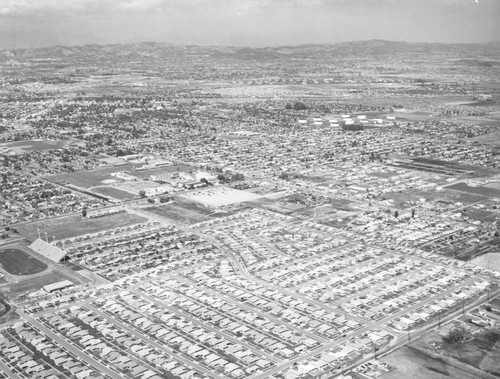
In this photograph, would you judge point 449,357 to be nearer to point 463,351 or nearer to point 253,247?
point 463,351

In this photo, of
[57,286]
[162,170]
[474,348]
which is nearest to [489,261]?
[474,348]

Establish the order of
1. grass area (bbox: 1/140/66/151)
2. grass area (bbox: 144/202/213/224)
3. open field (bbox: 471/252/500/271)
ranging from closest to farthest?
open field (bbox: 471/252/500/271) < grass area (bbox: 144/202/213/224) < grass area (bbox: 1/140/66/151)

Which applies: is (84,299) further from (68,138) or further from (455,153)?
(68,138)

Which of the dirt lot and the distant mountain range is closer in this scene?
the dirt lot

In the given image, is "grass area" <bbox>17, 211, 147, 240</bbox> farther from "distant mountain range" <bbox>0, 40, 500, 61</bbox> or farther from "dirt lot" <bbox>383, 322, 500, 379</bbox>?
"distant mountain range" <bbox>0, 40, 500, 61</bbox>

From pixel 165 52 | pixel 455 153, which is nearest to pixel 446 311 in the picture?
pixel 455 153

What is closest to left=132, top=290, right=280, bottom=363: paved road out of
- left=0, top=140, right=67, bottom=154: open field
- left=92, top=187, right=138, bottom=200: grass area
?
left=92, top=187, right=138, bottom=200: grass area

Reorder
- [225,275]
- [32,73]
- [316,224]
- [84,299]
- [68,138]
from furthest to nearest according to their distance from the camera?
[32,73], [68,138], [316,224], [225,275], [84,299]
